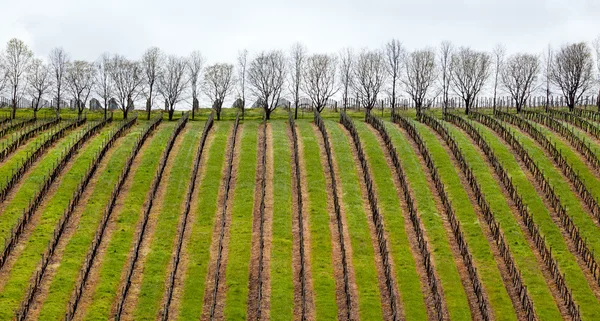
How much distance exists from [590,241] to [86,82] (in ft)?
321

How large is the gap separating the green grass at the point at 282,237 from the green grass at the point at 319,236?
5.56 ft

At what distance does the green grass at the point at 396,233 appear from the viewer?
5015 cm

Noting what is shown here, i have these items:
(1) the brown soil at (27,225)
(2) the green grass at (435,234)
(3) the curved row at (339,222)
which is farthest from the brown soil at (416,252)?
(1) the brown soil at (27,225)

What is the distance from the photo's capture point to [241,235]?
6025 cm

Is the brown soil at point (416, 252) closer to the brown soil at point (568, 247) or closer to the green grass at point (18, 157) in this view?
the brown soil at point (568, 247)

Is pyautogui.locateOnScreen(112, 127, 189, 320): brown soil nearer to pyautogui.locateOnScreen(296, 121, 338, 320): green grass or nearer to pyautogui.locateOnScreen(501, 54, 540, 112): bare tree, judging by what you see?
pyautogui.locateOnScreen(296, 121, 338, 320): green grass

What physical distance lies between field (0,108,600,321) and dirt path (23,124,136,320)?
0.14 m

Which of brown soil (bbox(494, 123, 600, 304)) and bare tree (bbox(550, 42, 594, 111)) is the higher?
bare tree (bbox(550, 42, 594, 111))

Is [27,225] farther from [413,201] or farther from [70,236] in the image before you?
[413,201]

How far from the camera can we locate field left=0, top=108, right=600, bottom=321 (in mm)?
50031

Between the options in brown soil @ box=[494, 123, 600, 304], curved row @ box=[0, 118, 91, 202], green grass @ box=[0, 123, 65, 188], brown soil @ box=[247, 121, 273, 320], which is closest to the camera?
brown soil @ box=[247, 121, 273, 320]

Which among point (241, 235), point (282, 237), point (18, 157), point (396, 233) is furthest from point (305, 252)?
point (18, 157)

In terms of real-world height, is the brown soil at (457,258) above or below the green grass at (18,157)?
below

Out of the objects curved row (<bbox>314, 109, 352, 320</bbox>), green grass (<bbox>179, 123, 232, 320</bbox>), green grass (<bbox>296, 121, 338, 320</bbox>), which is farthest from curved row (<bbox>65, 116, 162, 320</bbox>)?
curved row (<bbox>314, 109, 352, 320</bbox>)
